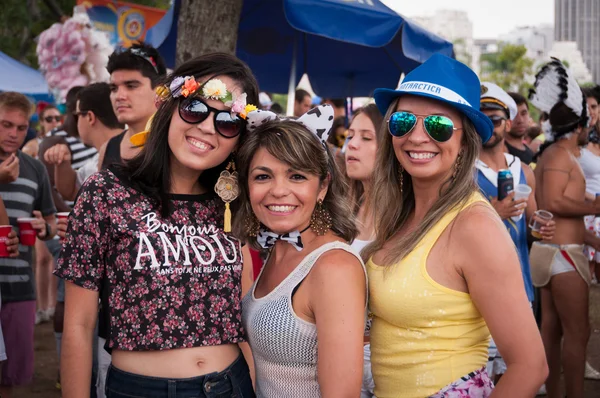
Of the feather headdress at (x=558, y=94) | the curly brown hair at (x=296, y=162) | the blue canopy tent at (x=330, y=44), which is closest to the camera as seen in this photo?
the curly brown hair at (x=296, y=162)

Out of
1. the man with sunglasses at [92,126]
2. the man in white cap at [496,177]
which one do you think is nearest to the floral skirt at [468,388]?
the man in white cap at [496,177]

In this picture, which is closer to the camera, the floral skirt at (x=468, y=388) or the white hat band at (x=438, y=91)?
the floral skirt at (x=468, y=388)

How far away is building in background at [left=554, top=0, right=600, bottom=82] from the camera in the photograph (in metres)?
121

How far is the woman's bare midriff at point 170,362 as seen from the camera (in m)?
2.58

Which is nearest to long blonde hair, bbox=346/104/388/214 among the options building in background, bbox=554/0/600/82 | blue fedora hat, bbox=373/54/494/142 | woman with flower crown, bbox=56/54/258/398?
blue fedora hat, bbox=373/54/494/142

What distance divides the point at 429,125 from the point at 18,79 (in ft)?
35.8

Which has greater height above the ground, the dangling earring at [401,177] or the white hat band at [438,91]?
the white hat band at [438,91]

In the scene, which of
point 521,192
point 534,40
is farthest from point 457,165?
point 534,40

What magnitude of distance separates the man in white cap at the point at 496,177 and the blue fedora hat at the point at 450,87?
1973mm

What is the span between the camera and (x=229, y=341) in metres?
2.69

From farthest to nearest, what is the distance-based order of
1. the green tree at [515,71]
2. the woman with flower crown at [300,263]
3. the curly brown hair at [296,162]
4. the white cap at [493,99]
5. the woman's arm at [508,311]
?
the green tree at [515,71]
the white cap at [493,99]
the curly brown hair at [296,162]
the woman with flower crown at [300,263]
the woman's arm at [508,311]

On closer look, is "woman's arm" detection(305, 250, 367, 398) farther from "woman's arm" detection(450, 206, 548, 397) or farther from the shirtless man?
the shirtless man

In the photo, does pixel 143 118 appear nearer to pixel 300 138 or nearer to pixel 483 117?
pixel 300 138

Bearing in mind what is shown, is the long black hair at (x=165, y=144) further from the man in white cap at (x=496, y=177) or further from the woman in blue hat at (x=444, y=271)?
the man in white cap at (x=496, y=177)
